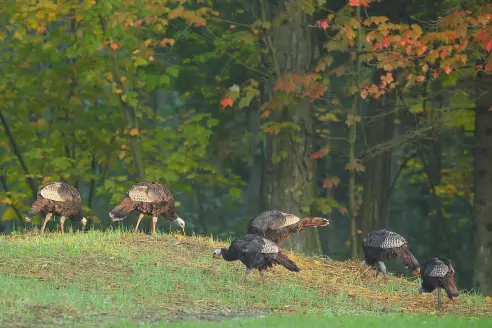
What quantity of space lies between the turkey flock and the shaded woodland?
3009mm

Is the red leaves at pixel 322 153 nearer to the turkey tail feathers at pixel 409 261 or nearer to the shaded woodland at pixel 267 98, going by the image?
the shaded woodland at pixel 267 98

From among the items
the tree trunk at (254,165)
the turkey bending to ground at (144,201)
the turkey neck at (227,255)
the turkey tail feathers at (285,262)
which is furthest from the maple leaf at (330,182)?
the turkey tail feathers at (285,262)

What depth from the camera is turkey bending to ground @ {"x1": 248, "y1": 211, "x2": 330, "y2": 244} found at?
19.2m

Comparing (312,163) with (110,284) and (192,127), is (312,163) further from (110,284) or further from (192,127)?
(110,284)

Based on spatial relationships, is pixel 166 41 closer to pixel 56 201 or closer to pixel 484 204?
pixel 56 201

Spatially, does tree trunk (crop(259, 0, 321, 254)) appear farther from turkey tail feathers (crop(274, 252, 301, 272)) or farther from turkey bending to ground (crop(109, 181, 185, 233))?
turkey tail feathers (crop(274, 252, 301, 272))

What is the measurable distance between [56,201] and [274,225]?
173 inches

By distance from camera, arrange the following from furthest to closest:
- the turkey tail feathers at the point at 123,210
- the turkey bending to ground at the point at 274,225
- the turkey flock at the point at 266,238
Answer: the turkey tail feathers at the point at 123,210, the turkey bending to ground at the point at 274,225, the turkey flock at the point at 266,238

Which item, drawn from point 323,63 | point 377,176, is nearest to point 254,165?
point 377,176

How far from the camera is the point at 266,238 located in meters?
18.8

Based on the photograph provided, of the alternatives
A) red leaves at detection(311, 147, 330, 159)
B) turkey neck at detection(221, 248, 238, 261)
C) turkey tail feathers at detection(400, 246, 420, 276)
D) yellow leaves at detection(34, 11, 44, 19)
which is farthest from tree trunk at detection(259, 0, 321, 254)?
turkey neck at detection(221, 248, 238, 261)

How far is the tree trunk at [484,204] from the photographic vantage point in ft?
75.5

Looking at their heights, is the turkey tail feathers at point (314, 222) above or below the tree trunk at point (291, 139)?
below

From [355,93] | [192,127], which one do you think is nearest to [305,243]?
[355,93]
